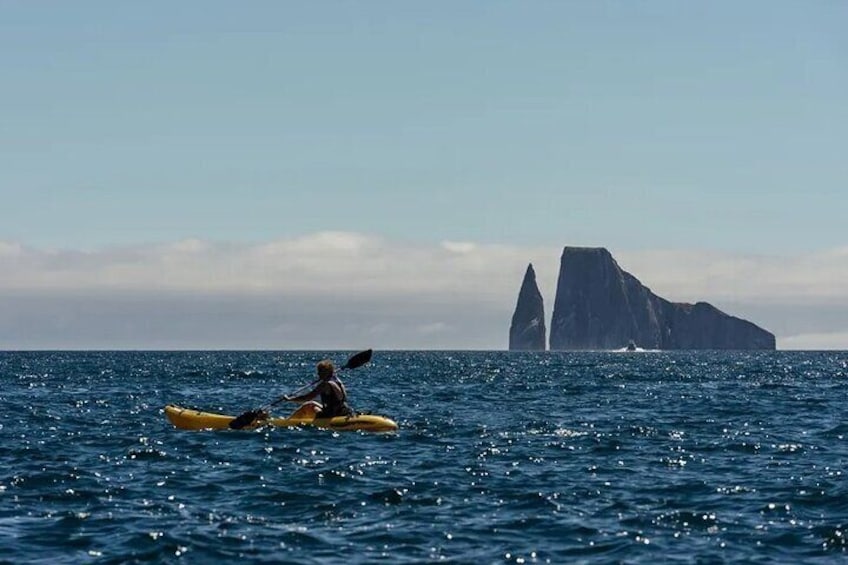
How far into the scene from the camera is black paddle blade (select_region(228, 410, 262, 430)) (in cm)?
3112

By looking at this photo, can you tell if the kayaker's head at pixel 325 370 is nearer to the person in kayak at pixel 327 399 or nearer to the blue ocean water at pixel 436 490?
the person in kayak at pixel 327 399

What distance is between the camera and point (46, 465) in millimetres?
23484

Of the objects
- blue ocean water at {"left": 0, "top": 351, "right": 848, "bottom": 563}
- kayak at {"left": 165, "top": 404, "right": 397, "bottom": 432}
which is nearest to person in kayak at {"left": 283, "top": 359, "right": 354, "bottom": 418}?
kayak at {"left": 165, "top": 404, "right": 397, "bottom": 432}

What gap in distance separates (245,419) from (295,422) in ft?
4.45

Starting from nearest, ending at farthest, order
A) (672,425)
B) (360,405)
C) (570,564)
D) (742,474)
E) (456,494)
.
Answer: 1. (570,564)
2. (456,494)
3. (742,474)
4. (672,425)
5. (360,405)

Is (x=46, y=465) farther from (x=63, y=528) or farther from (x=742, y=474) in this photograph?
(x=742, y=474)

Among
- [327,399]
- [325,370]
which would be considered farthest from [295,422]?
[325,370]

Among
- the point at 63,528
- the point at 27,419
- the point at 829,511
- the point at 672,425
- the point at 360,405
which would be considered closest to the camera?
the point at 63,528

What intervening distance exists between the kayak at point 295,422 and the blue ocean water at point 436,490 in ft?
1.41

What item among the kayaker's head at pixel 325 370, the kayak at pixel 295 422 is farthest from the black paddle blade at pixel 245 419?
the kayaker's head at pixel 325 370

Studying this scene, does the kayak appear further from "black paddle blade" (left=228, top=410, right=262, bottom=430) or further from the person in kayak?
"black paddle blade" (left=228, top=410, right=262, bottom=430)

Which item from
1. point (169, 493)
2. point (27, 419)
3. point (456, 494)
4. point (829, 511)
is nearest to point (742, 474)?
point (829, 511)

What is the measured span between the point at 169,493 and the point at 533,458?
27.1 ft

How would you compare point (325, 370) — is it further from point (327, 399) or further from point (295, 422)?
point (295, 422)
